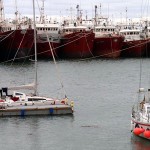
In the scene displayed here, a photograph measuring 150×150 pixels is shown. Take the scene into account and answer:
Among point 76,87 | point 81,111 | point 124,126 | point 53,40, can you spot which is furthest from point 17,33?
point 124,126

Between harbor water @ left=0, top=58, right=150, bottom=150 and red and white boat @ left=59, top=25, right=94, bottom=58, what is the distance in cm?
2653

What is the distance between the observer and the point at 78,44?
11831cm

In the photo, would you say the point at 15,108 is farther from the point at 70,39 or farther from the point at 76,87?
the point at 70,39

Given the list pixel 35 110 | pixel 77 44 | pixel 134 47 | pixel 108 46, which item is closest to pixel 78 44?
pixel 77 44

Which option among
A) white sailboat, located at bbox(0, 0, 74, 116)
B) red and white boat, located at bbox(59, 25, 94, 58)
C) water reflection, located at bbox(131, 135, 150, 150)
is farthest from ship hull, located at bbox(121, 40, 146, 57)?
water reflection, located at bbox(131, 135, 150, 150)

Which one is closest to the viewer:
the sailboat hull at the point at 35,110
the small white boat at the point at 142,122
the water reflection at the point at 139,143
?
the water reflection at the point at 139,143

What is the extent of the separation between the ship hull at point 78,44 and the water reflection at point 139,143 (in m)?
75.3

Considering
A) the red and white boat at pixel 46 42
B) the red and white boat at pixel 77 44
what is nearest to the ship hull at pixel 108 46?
the red and white boat at pixel 77 44

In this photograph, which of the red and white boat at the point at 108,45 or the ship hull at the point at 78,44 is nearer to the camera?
the ship hull at the point at 78,44

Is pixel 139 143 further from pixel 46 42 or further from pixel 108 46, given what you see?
pixel 108 46

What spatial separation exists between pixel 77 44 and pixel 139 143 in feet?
253

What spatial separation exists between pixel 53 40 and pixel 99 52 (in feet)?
26.8

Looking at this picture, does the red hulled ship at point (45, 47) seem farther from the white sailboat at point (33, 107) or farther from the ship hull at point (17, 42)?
the white sailboat at point (33, 107)

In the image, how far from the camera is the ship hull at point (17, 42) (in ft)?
361
